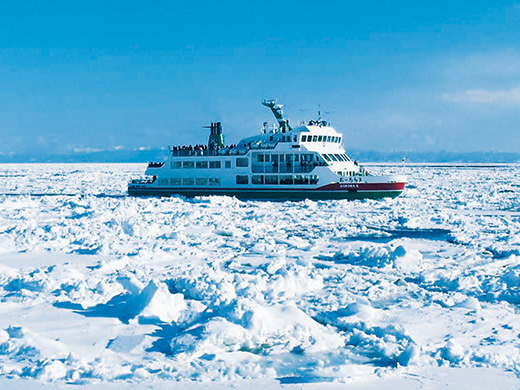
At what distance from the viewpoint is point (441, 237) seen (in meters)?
17.9

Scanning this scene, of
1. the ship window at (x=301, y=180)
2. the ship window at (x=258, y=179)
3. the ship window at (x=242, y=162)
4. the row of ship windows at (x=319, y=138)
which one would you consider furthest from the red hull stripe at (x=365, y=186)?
the ship window at (x=242, y=162)

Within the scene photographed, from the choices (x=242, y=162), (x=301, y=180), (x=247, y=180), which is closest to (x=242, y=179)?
(x=247, y=180)

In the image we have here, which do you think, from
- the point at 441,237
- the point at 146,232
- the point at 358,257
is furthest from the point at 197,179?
the point at 358,257

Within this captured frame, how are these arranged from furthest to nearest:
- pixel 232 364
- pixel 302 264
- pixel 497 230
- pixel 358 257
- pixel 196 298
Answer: pixel 497 230
pixel 358 257
pixel 302 264
pixel 196 298
pixel 232 364

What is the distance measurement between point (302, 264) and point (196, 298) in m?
3.99

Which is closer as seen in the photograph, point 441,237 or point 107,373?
point 107,373

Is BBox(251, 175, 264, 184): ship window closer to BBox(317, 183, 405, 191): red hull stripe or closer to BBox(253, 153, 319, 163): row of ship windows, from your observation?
BBox(253, 153, 319, 163): row of ship windows

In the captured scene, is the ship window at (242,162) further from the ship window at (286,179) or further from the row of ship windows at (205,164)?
the ship window at (286,179)

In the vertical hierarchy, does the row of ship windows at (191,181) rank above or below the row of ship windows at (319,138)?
below

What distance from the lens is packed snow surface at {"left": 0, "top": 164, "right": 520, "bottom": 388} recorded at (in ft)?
21.9

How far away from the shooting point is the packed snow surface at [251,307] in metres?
6.68

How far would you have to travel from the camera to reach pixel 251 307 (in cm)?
804

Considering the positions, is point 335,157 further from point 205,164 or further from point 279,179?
point 205,164

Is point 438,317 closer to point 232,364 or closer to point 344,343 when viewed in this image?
point 344,343
